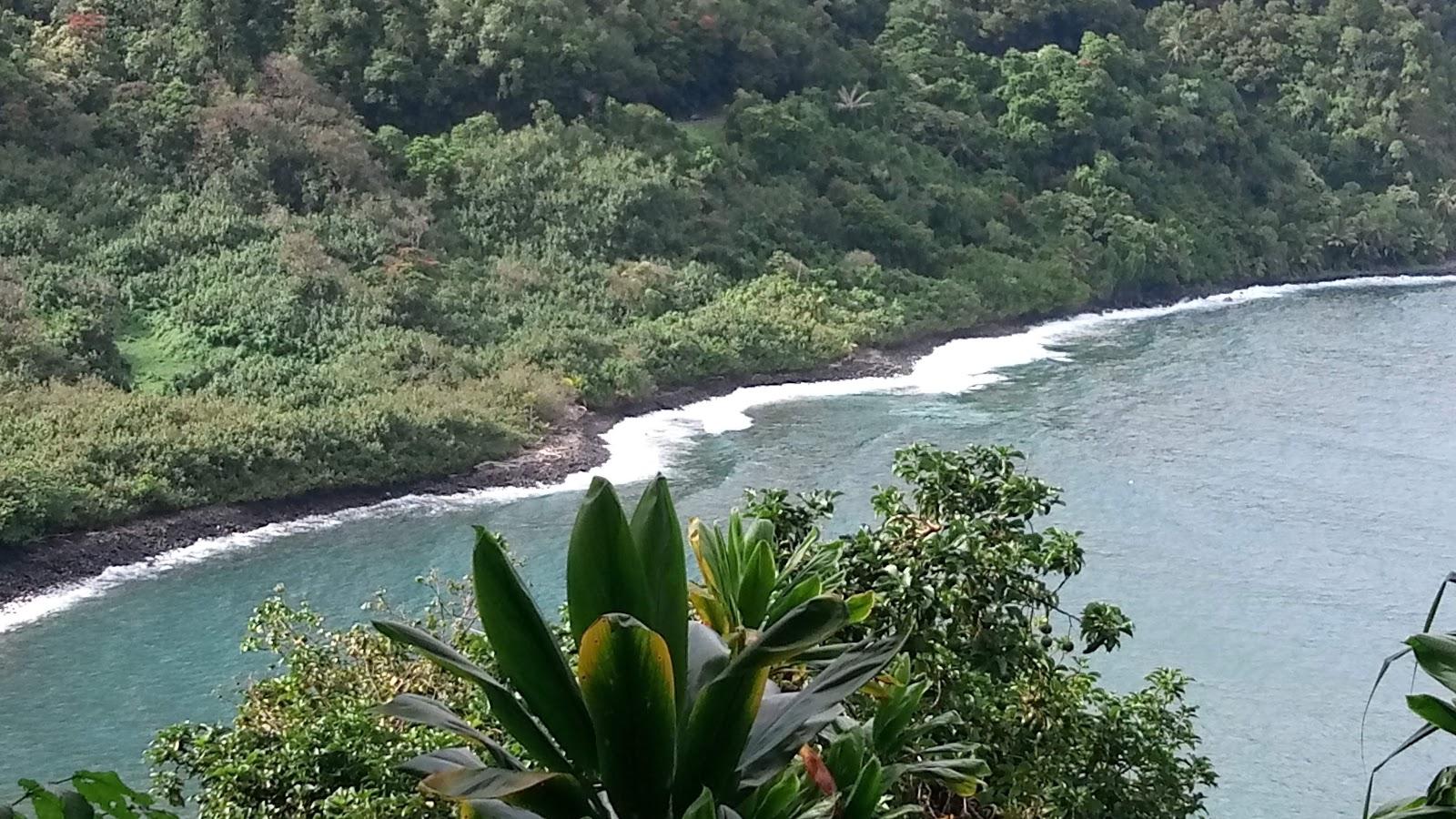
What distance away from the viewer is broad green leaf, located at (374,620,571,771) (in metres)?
1.76

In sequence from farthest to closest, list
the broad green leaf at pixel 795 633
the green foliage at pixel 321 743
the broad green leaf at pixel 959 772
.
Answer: the green foliage at pixel 321 743, the broad green leaf at pixel 959 772, the broad green leaf at pixel 795 633

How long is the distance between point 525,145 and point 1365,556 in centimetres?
1449

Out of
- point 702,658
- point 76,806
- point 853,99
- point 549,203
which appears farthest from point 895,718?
point 853,99

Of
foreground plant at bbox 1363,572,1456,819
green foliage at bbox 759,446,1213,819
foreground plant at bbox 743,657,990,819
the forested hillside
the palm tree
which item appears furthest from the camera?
the palm tree

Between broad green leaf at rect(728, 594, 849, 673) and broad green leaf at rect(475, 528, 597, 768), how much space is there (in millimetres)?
224

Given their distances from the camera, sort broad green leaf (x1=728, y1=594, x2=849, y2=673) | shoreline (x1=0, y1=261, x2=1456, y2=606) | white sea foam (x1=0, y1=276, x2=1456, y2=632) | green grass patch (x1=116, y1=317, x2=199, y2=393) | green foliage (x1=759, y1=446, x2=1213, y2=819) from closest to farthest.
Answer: broad green leaf (x1=728, y1=594, x2=849, y2=673), green foliage (x1=759, y1=446, x2=1213, y2=819), shoreline (x1=0, y1=261, x2=1456, y2=606), white sea foam (x1=0, y1=276, x2=1456, y2=632), green grass patch (x1=116, y1=317, x2=199, y2=393)

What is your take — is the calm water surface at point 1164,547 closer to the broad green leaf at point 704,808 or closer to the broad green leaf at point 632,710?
the broad green leaf at point 632,710

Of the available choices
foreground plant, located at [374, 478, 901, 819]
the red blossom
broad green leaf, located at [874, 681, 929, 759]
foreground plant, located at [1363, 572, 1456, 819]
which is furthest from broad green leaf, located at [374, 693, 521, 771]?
the red blossom

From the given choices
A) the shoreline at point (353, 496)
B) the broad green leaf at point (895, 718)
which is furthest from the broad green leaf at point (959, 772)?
the shoreline at point (353, 496)

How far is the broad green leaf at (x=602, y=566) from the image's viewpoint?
1.70 m

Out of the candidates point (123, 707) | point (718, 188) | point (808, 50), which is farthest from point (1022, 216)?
point (123, 707)

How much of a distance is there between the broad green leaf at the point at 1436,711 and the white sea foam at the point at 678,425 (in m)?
11.5

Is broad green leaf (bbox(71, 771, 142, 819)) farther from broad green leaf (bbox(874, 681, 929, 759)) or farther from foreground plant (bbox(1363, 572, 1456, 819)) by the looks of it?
broad green leaf (bbox(874, 681, 929, 759))

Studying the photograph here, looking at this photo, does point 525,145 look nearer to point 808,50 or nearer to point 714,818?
point 808,50
